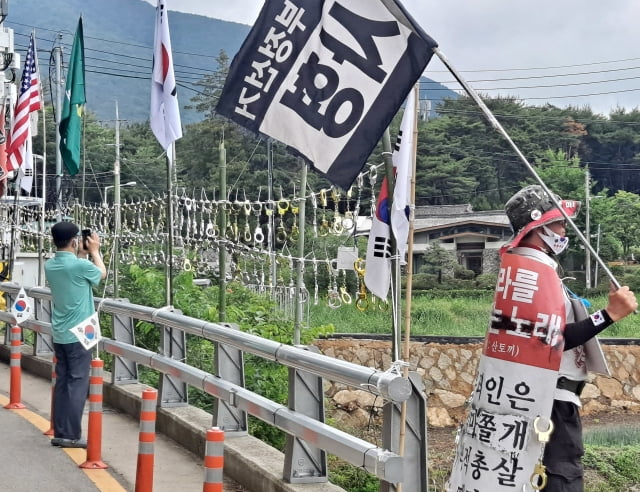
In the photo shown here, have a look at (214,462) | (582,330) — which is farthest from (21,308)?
(582,330)

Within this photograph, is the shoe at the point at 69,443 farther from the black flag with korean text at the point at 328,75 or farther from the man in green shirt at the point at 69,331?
the black flag with korean text at the point at 328,75

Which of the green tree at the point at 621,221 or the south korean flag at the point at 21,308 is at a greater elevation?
the green tree at the point at 621,221

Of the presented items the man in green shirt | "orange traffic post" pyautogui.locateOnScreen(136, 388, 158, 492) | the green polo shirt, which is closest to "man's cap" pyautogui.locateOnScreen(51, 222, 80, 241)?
the man in green shirt

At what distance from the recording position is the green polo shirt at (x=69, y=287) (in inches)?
350

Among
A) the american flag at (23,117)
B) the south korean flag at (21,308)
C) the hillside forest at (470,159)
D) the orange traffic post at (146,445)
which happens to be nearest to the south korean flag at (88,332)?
the orange traffic post at (146,445)

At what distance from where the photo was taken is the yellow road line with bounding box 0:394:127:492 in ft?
25.1

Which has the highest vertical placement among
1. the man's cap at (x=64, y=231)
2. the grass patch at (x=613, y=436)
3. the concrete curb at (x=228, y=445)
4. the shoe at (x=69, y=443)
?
the man's cap at (x=64, y=231)

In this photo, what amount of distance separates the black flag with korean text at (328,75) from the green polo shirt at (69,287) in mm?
3338

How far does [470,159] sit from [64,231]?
205ft

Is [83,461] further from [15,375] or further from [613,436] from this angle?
[613,436]

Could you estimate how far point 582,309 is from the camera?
519 cm

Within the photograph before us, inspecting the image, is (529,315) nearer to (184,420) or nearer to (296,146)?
(296,146)

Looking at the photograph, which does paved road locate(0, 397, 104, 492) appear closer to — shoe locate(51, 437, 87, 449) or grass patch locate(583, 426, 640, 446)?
shoe locate(51, 437, 87, 449)

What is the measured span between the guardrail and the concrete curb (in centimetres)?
16
